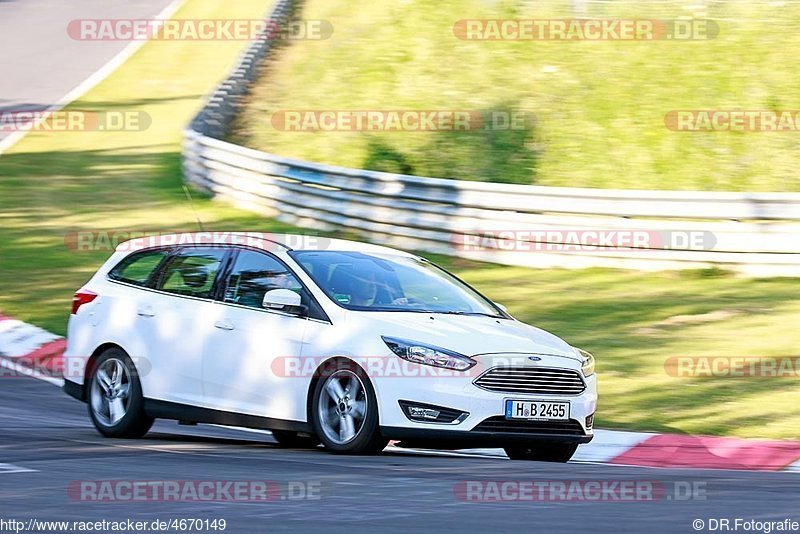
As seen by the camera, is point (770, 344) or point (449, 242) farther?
point (449, 242)

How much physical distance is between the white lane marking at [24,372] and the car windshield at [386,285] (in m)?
4.22

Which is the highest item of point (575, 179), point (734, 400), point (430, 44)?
point (430, 44)

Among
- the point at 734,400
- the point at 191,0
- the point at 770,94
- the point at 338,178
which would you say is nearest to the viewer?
the point at 734,400

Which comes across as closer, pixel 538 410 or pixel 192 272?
pixel 538 410

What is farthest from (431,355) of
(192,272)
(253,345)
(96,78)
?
(96,78)

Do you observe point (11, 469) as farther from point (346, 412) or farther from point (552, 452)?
point (552, 452)

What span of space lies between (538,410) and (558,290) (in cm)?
682

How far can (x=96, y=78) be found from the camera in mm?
33094

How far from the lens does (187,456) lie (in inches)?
348

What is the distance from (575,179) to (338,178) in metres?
3.50

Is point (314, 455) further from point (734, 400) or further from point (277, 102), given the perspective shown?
point (277, 102)

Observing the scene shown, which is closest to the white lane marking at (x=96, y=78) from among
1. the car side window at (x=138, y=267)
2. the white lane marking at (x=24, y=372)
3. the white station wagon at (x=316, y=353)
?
the white lane marking at (x=24, y=372)

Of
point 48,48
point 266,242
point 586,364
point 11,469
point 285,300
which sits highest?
point 48,48

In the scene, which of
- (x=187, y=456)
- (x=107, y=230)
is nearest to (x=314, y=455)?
(x=187, y=456)
